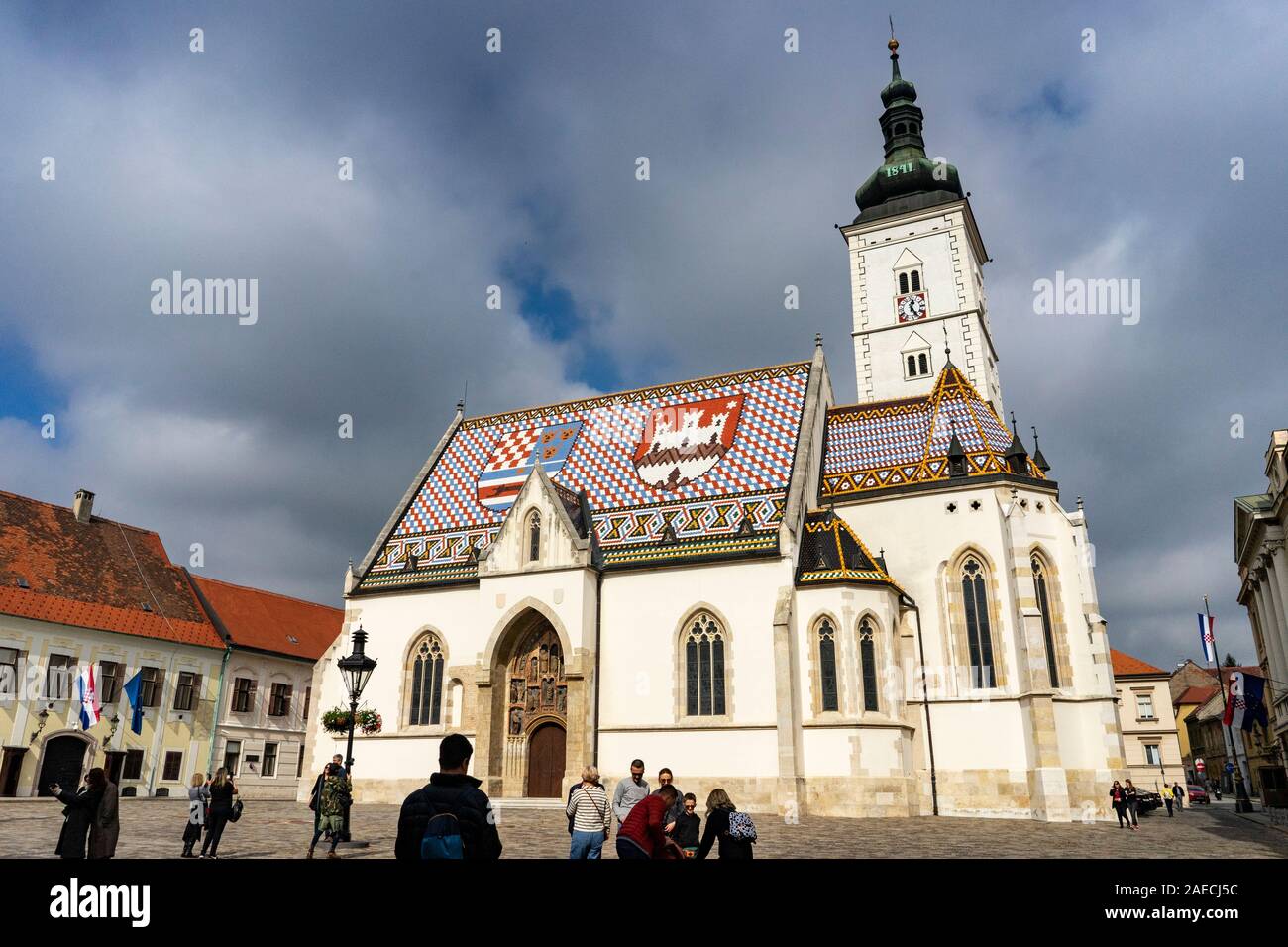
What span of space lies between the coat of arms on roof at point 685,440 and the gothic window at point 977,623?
9146mm

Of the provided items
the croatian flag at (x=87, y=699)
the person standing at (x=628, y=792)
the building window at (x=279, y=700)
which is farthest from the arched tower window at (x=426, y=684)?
the person standing at (x=628, y=792)

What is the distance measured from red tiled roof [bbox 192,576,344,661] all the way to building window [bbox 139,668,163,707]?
3.83m

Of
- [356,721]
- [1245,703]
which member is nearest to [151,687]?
[356,721]

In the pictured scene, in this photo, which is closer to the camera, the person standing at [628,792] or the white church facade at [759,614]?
the person standing at [628,792]

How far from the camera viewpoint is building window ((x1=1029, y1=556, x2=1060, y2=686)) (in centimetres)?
2608

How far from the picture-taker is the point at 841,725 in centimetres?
2455

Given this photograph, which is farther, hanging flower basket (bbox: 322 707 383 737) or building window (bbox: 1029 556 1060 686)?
hanging flower basket (bbox: 322 707 383 737)

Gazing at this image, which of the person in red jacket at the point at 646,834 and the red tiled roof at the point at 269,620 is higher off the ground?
the red tiled roof at the point at 269,620

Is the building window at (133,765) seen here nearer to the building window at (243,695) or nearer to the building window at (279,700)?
the building window at (243,695)

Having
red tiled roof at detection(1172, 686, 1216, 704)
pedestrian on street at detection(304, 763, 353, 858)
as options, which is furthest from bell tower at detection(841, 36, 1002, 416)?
red tiled roof at detection(1172, 686, 1216, 704)

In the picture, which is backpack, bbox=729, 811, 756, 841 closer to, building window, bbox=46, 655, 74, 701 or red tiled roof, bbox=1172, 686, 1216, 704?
building window, bbox=46, 655, 74, 701

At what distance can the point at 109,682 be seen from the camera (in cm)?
3378

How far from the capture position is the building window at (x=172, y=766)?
35125 millimetres
